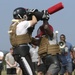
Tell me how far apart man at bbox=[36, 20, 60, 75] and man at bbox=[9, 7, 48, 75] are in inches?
18.7

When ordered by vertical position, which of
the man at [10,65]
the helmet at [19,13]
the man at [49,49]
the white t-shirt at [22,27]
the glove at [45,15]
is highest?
the helmet at [19,13]

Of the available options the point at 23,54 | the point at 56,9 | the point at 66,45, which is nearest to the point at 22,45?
the point at 23,54

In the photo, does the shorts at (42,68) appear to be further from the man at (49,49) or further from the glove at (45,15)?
the glove at (45,15)

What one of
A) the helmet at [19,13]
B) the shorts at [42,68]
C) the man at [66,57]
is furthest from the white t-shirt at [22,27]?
the man at [66,57]

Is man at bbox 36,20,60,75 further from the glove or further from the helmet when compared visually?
the helmet

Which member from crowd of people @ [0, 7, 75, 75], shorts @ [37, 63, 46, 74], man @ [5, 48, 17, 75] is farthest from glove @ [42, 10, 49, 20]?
man @ [5, 48, 17, 75]

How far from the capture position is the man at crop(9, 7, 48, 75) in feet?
29.2

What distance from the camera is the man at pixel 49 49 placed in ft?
30.9

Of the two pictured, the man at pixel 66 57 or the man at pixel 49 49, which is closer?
the man at pixel 49 49

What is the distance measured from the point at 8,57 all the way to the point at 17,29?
831cm

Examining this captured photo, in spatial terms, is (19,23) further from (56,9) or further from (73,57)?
(73,57)

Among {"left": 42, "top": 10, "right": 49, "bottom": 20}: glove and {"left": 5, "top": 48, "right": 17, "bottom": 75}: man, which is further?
{"left": 5, "top": 48, "right": 17, "bottom": 75}: man

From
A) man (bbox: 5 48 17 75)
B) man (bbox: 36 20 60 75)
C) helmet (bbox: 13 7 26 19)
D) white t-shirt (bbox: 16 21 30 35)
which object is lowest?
man (bbox: 5 48 17 75)

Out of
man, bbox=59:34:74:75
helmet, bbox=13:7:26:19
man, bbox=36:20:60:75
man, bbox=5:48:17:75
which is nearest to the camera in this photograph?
helmet, bbox=13:7:26:19
